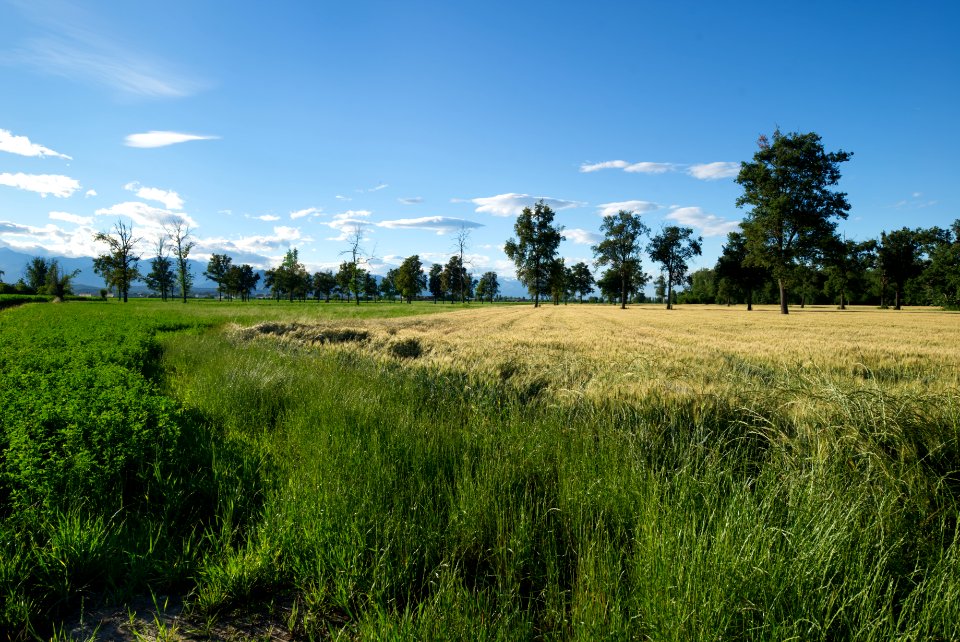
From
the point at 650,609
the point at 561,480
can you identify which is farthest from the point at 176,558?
the point at 650,609

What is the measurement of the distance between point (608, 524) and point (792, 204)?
53424 mm

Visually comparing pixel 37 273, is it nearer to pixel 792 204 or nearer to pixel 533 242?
pixel 533 242

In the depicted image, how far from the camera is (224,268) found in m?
123

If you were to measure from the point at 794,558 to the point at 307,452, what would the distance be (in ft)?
12.6

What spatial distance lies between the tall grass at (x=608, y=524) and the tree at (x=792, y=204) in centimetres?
4911

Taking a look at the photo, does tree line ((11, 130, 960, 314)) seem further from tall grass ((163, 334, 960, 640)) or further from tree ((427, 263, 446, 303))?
tall grass ((163, 334, 960, 640))

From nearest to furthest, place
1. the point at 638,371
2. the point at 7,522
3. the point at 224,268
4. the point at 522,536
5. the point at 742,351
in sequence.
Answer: the point at 522,536 → the point at 7,522 → the point at 638,371 → the point at 742,351 → the point at 224,268

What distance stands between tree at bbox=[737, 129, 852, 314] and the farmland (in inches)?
1885

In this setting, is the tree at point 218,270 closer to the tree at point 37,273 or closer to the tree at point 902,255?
the tree at point 37,273

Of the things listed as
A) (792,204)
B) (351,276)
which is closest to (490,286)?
(351,276)

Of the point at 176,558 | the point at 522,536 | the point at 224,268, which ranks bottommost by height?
the point at 176,558

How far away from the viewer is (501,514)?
10.0 feet

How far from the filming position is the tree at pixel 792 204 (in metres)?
Answer: 43.5

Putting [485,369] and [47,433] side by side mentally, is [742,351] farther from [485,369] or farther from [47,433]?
[47,433]
